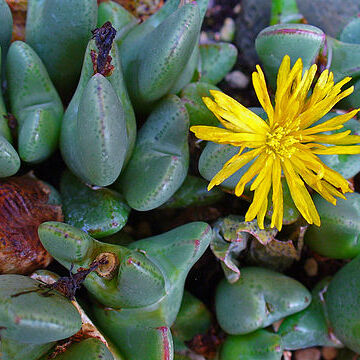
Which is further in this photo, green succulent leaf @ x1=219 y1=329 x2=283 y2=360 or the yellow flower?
green succulent leaf @ x1=219 y1=329 x2=283 y2=360

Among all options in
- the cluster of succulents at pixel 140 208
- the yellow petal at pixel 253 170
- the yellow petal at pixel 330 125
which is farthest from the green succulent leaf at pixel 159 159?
the yellow petal at pixel 330 125

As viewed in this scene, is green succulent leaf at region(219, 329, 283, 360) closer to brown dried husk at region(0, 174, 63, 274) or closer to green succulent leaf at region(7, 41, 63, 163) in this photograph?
brown dried husk at region(0, 174, 63, 274)

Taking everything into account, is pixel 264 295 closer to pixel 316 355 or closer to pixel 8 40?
pixel 316 355

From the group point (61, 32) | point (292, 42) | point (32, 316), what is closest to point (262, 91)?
point (292, 42)

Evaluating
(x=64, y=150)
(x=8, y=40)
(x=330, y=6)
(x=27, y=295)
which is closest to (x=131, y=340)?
(x=27, y=295)

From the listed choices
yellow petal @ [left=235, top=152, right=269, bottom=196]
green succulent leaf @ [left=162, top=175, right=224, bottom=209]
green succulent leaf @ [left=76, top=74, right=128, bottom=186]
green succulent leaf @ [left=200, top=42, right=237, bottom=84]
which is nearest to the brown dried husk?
green succulent leaf @ [left=76, top=74, right=128, bottom=186]

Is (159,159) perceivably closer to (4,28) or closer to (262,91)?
(262,91)
